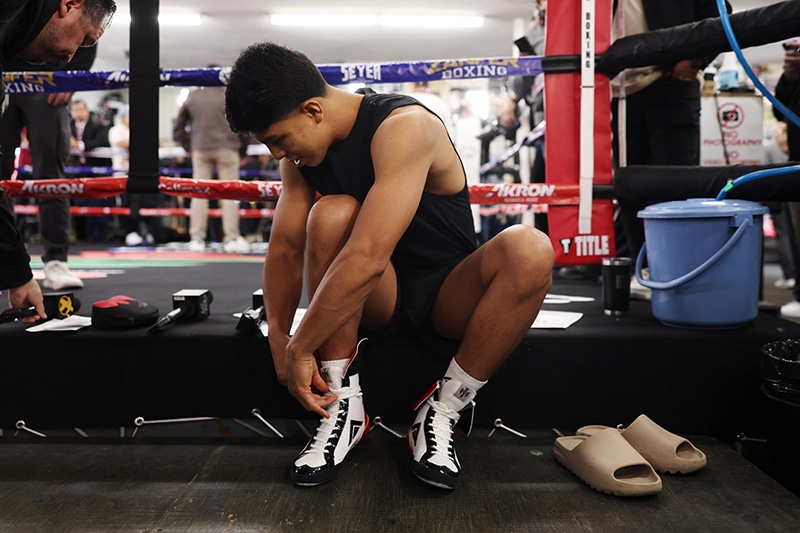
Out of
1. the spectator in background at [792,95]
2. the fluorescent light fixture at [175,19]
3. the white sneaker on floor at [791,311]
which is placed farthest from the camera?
the fluorescent light fixture at [175,19]

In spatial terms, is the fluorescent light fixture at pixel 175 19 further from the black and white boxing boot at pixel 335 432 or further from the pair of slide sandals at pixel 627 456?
the pair of slide sandals at pixel 627 456

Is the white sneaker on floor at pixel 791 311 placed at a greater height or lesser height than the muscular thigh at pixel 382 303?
lesser

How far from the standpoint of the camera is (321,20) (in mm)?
7980

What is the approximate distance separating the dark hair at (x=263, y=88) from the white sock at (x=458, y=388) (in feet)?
1.97

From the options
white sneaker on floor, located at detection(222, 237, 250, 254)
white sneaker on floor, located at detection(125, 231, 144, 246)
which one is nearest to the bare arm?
white sneaker on floor, located at detection(222, 237, 250, 254)

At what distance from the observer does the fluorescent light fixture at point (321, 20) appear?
25.8 feet

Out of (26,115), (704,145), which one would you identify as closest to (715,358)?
(26,115)

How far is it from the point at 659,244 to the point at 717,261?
5.3 inches

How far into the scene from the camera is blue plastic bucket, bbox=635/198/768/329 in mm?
1385

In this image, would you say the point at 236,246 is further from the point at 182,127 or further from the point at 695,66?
the point at 695,66

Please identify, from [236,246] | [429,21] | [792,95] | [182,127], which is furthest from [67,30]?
[429,21]

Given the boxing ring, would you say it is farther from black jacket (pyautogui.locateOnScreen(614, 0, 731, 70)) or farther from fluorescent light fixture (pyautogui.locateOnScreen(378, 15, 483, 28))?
fluorescent light fixture (pyautogui.locateOnScreen(378, 15, 483, 28))

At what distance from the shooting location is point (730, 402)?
134cm

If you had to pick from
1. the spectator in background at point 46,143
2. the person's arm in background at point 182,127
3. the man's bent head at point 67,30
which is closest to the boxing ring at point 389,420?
the man's bent head at point 67,30
